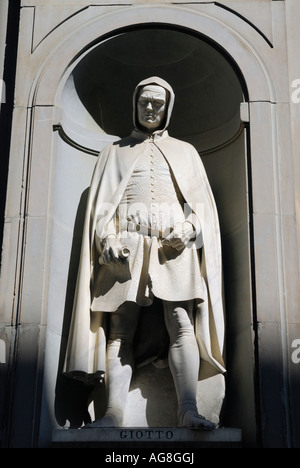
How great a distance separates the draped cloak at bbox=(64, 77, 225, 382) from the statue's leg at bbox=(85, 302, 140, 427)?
0.27ft

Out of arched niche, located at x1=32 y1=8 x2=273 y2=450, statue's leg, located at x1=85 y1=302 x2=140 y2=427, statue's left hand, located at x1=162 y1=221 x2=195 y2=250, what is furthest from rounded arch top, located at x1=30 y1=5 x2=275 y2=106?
statue's leg, located at x1=85 y1=302 x2=140 y2=427

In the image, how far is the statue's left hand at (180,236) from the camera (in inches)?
303

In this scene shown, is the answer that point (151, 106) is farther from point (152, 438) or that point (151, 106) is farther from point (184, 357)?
point (152, 438)

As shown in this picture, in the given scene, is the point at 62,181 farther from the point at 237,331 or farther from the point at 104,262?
the point at 237,331

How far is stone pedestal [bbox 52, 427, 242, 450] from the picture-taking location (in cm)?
697

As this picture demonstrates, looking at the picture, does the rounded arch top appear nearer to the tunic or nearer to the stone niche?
the stone niche

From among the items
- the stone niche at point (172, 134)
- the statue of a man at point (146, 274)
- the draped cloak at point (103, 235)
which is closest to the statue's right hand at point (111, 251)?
the statue of a man at point (146, 274)

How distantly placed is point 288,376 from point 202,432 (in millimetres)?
825

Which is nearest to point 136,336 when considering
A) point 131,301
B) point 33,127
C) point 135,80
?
point 131,301

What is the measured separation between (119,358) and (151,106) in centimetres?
233

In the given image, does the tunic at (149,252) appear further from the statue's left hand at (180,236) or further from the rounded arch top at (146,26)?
the rounded arch top at (146,26)

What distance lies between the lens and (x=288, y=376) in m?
7.24

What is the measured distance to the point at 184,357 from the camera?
7.50m

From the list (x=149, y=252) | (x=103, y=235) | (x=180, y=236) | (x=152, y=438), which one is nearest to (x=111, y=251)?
(x=103, y=235)
